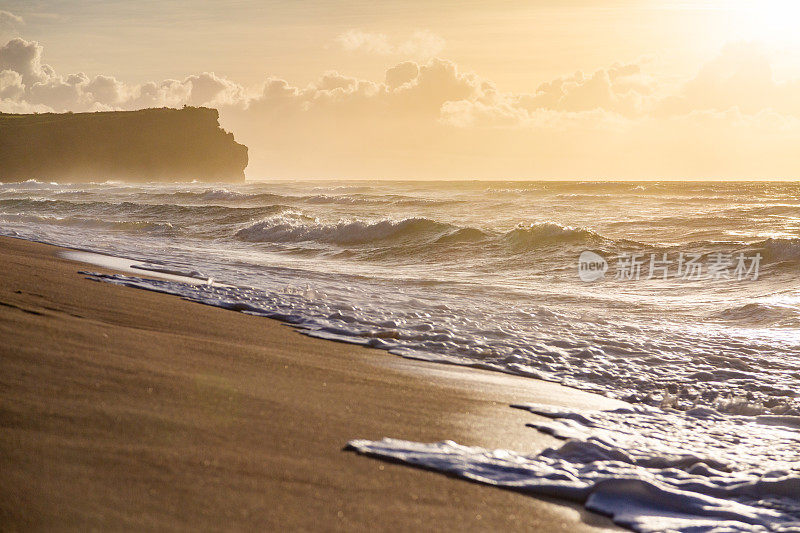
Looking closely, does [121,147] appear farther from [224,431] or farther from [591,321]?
[224,431]

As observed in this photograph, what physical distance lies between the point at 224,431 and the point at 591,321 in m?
5.56

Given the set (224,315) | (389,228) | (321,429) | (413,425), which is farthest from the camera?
(389,228)

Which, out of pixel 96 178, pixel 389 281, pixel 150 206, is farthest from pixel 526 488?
pixel 96 178

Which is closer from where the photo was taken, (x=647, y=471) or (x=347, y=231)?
(x=647, y=471)

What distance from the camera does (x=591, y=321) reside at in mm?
7395

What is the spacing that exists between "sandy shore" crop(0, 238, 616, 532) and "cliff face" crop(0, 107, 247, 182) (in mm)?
109209

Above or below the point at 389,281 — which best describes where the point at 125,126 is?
above

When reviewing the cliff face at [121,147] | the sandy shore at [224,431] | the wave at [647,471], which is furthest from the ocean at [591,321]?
the cliff face at [121,147]

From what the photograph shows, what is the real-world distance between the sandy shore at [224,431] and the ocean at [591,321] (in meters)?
0.24

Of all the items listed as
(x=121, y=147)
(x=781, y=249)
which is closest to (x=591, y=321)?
(x=781, y=249)

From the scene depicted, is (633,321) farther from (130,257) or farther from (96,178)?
(96,178)

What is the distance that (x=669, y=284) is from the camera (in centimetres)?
1118

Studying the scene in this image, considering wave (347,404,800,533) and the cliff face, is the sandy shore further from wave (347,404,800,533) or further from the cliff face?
the cliff face

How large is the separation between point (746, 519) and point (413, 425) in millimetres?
1417
